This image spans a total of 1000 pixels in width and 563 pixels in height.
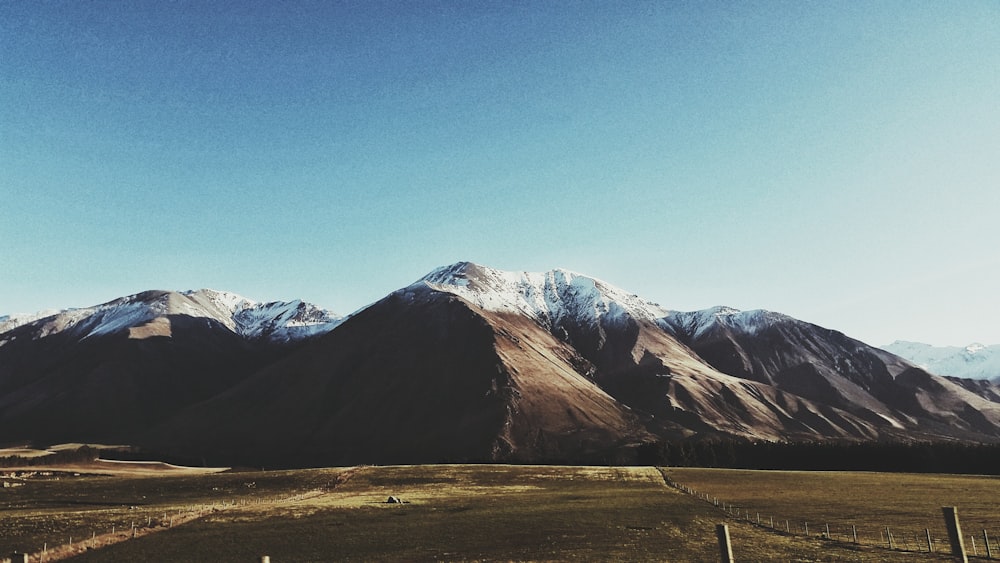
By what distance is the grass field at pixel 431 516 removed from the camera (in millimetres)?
50062

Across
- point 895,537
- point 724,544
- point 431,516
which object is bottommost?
point 895,537

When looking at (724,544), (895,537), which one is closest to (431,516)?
(895,537)

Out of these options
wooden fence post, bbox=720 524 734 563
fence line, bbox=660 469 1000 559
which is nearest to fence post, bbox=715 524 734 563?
wooden fence post, bbox=720 524 734 563

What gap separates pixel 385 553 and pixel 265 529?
21806mm

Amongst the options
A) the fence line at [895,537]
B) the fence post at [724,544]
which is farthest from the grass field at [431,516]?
the fence post at [724,544]

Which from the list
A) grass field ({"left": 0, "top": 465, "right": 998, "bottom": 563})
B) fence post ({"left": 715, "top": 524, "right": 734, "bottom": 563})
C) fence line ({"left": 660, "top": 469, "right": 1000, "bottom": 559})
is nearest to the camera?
fence post ({"left": 715, "top": 524, "right": 734, "bottom": 563})

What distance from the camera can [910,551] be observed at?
138 feet

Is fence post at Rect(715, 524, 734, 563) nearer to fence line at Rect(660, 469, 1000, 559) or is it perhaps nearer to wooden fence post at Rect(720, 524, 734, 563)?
wooden fence post at Rect(720, 524, 734, 563)

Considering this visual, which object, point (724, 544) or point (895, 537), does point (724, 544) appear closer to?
point (724, 544)

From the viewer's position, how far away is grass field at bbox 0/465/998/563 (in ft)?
164

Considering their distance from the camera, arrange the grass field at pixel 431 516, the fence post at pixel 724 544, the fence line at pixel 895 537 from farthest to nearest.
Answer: the grass field at pixel 431 516
the fence line at pixel 895 537
the fence post at pixel 724 544

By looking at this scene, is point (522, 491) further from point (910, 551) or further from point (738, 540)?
point (910, 551)

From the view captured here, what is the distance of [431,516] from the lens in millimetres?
74062

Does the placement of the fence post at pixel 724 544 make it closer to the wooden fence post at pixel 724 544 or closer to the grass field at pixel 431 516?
the wooden fence post at pixel 724 544
